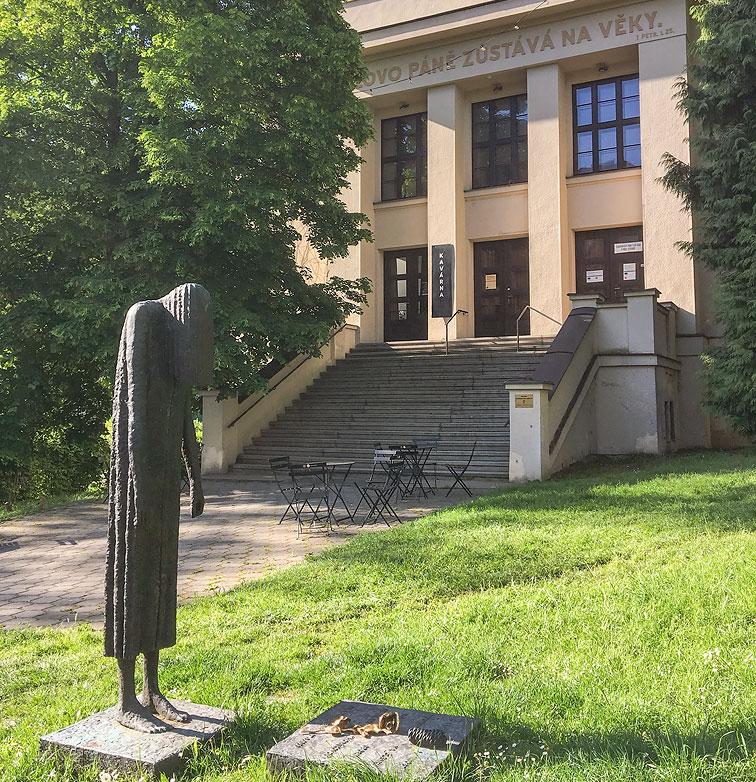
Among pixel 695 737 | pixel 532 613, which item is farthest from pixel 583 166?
pixel 695 737

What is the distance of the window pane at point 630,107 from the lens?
20587 mm

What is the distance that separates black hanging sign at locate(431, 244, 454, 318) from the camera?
21.6 meters

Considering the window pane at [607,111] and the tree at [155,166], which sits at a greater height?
the window pane at [607,111]

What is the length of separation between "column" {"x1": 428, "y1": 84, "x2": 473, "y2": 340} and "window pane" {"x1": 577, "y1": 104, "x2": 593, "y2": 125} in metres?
3.42

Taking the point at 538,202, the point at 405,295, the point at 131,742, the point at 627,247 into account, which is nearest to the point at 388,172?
the point at 405,295

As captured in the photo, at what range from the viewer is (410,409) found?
16484mm

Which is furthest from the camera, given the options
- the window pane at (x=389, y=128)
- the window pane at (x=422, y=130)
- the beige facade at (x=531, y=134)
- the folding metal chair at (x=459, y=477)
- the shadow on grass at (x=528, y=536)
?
the window pane at (x=389, y=128)

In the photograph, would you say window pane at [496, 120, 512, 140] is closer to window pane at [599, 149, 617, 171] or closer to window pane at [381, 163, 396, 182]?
window pane at [599, 149, 617, 171]

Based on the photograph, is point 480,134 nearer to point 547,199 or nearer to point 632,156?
point 547,199

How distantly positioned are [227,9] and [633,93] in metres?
12.3

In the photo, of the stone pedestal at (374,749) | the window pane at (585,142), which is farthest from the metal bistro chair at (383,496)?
the window pane at (585,142)

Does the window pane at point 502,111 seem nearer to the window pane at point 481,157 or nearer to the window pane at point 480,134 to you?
the window pane at point 480,134

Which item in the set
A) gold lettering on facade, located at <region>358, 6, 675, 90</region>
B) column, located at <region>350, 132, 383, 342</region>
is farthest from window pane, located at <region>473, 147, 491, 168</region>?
column, located at <region>350, 132, 383, 342</region>

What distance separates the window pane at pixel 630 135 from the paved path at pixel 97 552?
539 inches
